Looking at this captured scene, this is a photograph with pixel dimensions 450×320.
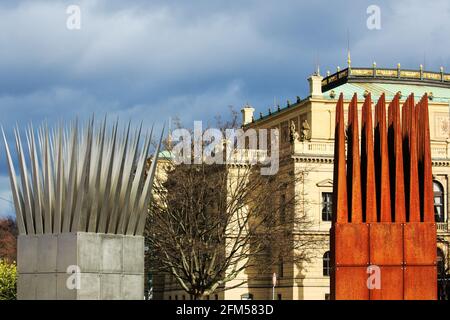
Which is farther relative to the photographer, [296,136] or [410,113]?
[296,136]

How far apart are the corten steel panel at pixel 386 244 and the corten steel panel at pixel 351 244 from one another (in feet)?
0.72

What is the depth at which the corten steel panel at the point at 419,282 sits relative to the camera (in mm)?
37875

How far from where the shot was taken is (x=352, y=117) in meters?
39.5

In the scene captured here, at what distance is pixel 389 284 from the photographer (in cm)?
3781

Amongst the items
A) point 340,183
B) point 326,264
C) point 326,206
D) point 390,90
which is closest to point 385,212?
point 340,183

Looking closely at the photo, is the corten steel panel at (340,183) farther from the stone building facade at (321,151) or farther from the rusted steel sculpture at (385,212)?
the stone building facade at (321,151)

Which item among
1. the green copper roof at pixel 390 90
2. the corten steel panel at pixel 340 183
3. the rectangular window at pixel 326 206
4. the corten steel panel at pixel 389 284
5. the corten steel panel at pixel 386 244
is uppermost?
the green copper roof at pixel 390 90

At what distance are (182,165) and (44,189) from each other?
39.5 meters

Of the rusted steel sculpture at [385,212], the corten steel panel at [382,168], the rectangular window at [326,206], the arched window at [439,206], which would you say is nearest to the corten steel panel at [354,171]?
the rusted steel sculpture at [385,212]

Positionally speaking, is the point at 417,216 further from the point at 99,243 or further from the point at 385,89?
the point at 385,89

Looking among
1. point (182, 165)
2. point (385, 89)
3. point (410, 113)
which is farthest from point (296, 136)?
point (410, 113)

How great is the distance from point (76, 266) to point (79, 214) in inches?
50.5

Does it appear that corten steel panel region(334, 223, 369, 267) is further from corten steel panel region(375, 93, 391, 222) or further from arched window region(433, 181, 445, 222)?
arched window region(433, 181, 445, 222)

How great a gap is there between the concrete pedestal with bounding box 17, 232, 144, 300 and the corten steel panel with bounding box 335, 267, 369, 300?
29.3 ft
